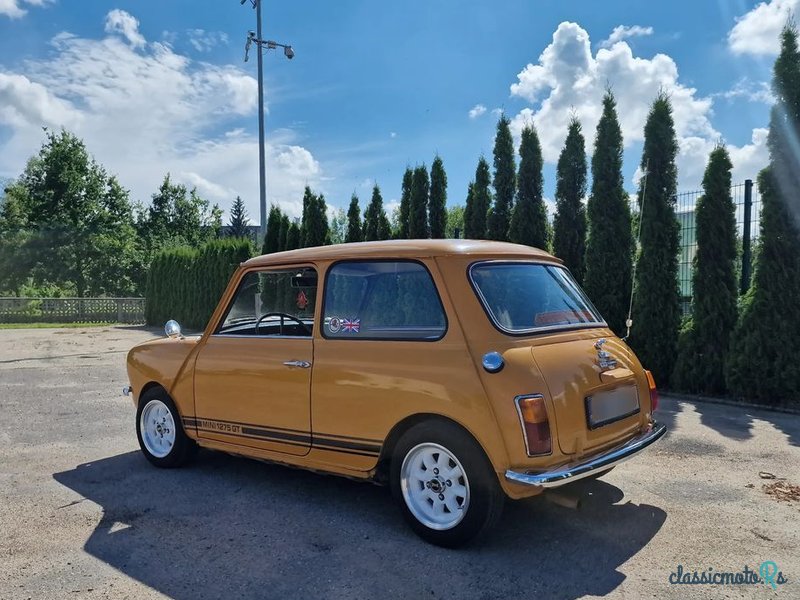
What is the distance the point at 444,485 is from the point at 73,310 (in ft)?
102

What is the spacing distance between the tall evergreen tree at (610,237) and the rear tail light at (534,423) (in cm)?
704

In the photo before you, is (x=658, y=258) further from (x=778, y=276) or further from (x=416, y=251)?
(x=416, y=251)

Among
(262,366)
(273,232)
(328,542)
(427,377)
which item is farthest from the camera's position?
(273,232)

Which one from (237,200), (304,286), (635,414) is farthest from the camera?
(237,200)

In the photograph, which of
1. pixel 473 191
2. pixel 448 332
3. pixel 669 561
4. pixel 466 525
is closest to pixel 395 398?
pixel 448 332

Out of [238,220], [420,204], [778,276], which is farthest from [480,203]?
[238,220]

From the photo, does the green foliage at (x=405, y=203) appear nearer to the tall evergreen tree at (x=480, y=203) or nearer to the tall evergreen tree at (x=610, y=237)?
the tall evergreen tree at (x=480, y=203)

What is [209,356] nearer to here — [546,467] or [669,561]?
[546,467]

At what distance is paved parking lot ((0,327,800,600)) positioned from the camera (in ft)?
10.8

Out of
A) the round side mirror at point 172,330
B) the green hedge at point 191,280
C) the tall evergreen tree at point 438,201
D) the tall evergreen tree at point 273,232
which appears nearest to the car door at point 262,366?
the round side mirror at point 172,330

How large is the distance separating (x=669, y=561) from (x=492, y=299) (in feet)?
5.87

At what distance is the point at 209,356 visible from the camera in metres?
5.02

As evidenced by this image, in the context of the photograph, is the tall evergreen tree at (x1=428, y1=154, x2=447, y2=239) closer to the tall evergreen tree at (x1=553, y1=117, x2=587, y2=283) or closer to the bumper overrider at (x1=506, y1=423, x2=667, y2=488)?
the tall evergreen tree at (x1=553, y1=117, x2=587, y2=283)

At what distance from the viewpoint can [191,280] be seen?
23.8 meters
